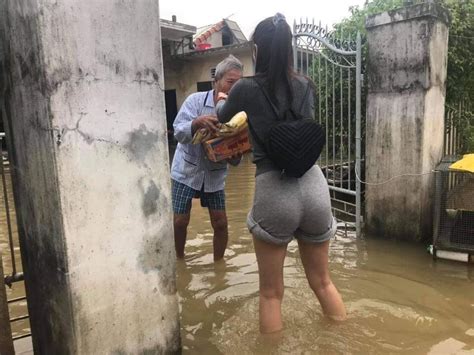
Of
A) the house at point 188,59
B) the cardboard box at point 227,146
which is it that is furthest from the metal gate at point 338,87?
the house at point 188,59

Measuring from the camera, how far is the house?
606 inches

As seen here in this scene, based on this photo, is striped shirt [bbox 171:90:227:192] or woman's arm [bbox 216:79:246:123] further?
striped shirt [bbox 171:90:227:192]

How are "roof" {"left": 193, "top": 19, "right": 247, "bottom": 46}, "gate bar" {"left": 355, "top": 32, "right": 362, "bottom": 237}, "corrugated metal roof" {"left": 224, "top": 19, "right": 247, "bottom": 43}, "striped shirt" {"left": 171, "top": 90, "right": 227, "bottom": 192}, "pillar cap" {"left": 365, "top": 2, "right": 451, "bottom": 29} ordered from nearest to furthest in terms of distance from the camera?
"striped shirt" {"left": 171, "top": 90, "right": 227, "bottom": 192}, "pillar cap" {"left": 365, "top": 2, "right": 451, "bottom": 29}, "gate bar" {"left": 355, "top": 32, "right": 362, "bottom": 237}, "roof" {"left": 193, "top": 19, "right": 247, "bottom": 46}, "corrugated metal roof" {"left": 224, "top": 19, "right": 247, "bottom": 43}

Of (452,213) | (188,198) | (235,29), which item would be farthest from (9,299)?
(235,29)

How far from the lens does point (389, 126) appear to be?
4.79 m

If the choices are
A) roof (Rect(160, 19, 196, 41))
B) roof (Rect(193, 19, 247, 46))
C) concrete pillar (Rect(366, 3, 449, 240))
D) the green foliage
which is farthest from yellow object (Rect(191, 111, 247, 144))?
roof (Rect(193, 19, 247, 46))

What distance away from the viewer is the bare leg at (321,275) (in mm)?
2742

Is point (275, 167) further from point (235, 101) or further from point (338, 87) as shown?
point (338, 87)

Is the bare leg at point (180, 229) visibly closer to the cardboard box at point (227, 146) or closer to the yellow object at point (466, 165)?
the cardboard box at point (227, 146)

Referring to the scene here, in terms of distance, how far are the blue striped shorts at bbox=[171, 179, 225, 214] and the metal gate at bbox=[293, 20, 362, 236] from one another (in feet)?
5.35

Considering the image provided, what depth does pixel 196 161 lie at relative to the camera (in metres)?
4.02

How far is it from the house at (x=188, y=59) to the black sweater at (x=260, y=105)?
1281 centimetres

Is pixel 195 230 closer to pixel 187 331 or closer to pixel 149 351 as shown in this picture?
pixel 187 331

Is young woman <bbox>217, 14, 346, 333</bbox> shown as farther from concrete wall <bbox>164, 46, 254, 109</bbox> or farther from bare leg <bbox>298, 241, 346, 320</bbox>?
concrete wall <bbox>164, 46, 254, 109</bbox>
